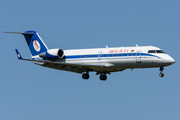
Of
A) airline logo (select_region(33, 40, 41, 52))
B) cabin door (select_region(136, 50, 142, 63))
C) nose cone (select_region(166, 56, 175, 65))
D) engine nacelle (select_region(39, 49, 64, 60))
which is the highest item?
airline logo (select_region(33, 40, 41, 52))

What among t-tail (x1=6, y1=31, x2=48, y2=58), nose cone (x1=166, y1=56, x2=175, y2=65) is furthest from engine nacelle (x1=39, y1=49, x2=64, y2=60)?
nose cone (x1=166, y1=56, x2=175, y2=65)

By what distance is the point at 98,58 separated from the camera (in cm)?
3909

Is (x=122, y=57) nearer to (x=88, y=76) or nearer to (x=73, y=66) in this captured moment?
(x=88, y=76)

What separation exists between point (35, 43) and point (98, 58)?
883 centimetres

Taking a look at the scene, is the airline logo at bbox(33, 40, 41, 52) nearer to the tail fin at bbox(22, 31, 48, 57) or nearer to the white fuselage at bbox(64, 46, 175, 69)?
the tail fin at bbox(22, 31, 48, 57)

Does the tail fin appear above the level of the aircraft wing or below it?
above

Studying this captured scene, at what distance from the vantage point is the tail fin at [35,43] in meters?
43.5

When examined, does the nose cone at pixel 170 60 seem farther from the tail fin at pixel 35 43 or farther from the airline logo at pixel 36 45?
the airline logo at pixel 36 45

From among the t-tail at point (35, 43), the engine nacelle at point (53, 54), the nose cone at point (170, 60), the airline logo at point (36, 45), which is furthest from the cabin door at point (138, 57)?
the airline logo at point (36, 45)

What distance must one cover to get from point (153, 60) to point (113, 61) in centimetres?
405

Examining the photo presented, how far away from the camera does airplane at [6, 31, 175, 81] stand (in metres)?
36.9

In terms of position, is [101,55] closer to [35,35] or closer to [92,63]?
[92,63]

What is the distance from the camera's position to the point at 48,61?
40094mm

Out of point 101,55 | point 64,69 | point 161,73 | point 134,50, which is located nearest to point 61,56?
point 64,69
